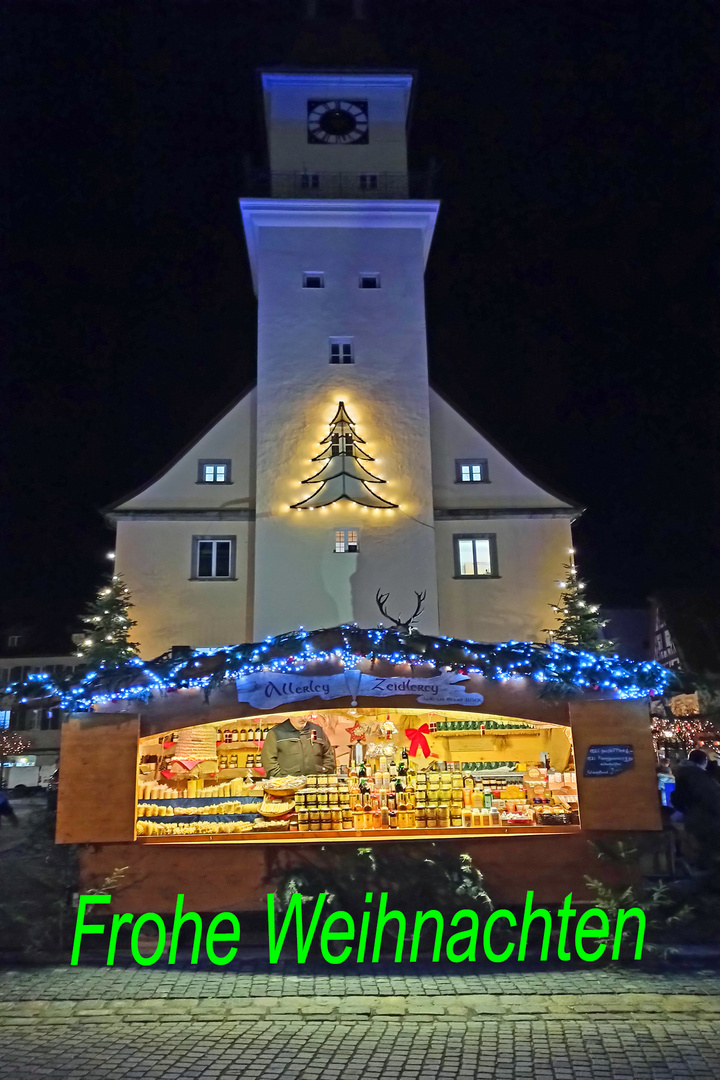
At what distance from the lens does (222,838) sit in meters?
10.6

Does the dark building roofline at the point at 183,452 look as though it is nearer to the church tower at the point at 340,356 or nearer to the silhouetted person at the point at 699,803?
the church tower at the point at 340,356

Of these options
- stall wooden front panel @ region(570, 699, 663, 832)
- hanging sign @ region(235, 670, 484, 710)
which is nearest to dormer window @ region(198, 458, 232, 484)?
hanging sign @ region(235, 670, 484, 710)

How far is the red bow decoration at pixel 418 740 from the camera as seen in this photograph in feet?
44.4

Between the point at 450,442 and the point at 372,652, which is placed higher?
the point at 450,442

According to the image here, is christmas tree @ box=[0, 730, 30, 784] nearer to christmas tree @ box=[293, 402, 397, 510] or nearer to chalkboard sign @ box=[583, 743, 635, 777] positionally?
christmas tree @ box=[293, 402, 397, 510]

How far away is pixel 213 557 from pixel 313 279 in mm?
8642

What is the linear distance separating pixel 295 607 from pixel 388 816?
430 inches

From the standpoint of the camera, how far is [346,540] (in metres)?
22.2

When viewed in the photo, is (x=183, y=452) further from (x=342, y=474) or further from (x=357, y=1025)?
(x=357, y=1025)

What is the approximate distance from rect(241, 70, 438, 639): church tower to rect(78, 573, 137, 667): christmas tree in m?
3.39

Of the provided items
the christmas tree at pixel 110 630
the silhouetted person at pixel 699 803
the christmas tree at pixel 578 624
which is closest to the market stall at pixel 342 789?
the silhouetted person at pixel 699 803

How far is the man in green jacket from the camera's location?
491 inches

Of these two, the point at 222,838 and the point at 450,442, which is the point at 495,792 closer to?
the point at 222,838

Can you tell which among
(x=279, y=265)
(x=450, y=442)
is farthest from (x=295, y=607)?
(x=279, y=265)
